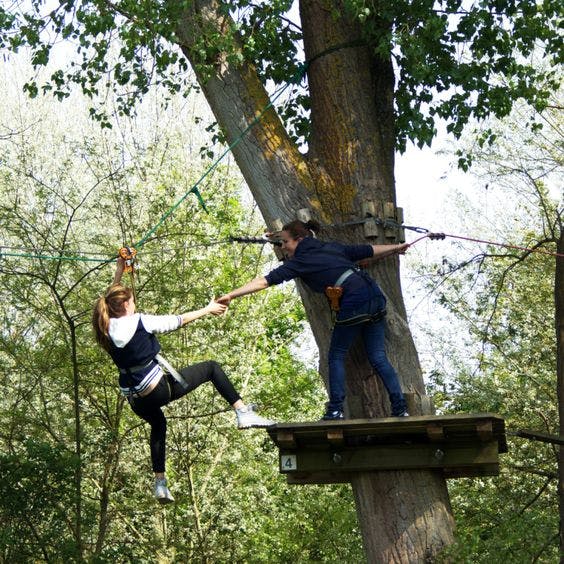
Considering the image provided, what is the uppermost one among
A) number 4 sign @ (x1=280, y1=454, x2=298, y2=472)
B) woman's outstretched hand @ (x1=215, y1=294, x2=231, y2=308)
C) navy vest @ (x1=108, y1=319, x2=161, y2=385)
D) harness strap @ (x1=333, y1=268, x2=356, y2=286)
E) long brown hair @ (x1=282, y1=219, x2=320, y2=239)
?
long brown hair @ (x1=282, y1=219, x2=320, y2=239)

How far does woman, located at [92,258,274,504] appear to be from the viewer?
20.3 feet

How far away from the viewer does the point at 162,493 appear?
21.9 feet

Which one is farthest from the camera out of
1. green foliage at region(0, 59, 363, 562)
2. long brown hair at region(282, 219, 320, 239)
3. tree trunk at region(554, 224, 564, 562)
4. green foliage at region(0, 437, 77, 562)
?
green foliage at region(0, 59, 363, 562)

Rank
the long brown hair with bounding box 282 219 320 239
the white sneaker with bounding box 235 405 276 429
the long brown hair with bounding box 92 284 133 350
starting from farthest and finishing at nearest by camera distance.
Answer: the long brown hair with bounding box 282 219 320 239, the white sneaker with bounding box 235 405 276 429, the long brown hair with bounding box 92 284 133 350

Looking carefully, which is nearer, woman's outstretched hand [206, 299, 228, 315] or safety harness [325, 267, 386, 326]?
woman's outstretched hand [206, 299, 228, 315]

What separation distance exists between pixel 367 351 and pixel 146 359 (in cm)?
149

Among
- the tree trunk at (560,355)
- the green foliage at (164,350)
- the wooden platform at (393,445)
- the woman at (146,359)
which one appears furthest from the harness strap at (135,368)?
the green foliage at (164,350)

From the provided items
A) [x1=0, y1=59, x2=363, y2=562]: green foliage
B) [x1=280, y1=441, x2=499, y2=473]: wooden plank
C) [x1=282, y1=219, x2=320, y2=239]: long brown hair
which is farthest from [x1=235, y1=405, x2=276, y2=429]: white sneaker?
[x1=0, y1=59, x2=363, y2=562]: green foliage

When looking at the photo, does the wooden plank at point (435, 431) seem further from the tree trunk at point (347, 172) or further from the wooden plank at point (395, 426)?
the tree trunk at point (347, 172)

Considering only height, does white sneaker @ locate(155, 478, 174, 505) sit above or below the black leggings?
below

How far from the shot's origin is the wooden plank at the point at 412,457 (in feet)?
21.3

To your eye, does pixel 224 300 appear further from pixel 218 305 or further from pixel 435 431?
pixel 435 431

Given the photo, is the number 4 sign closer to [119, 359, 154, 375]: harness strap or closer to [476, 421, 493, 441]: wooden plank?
[119, 359, 154, 375]: harness strap

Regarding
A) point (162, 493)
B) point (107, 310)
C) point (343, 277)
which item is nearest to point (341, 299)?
point (343, 277)
